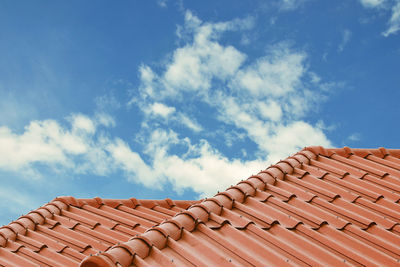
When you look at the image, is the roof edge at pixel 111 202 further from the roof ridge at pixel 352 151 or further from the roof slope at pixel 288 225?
the roof ridge at pixel 352 151

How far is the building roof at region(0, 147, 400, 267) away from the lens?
3.09 m

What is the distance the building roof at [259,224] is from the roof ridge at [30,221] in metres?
0.01

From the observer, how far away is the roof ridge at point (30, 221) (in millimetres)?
5219

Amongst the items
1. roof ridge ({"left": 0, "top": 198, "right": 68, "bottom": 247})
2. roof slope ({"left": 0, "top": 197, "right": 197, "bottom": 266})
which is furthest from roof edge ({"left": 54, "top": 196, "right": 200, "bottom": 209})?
roof ridge ({"left": 0, "top": 198, "right": 68, "bottom": 247})

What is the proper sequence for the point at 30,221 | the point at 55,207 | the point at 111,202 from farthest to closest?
1. the point at 111,202
2. the point at 55,207
3. the point at 30,221

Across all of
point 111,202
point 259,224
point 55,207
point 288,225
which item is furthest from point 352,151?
point 55,207

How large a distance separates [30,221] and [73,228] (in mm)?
663

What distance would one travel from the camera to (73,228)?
17.5 ft

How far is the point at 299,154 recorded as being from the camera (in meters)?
5.48

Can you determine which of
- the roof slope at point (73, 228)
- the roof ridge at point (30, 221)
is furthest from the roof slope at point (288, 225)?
the roof ridge at point (30, 221)

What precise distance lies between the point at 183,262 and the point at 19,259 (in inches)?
96.3

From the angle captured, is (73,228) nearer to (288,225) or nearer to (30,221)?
(30,221)

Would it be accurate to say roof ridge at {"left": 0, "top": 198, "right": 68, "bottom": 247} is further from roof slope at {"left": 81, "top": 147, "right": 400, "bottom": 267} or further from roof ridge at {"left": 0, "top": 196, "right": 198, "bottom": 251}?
roof slope at {"left": 81, "top": 147, "right": 400, "bottom": 267}

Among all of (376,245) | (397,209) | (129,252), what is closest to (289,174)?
(397,209)
